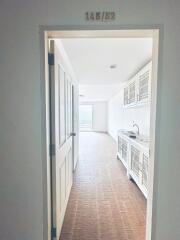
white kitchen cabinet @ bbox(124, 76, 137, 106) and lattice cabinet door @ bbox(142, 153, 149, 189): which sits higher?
white kitchen cabinet @ bbox(124, 76, 137, 106)

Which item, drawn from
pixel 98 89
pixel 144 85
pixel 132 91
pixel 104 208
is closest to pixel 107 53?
pixel 144 85

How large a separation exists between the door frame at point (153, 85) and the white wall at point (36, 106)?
2 centimetres

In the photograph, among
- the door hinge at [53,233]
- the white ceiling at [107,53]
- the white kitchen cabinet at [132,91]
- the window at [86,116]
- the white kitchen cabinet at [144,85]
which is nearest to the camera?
the door hinge at [53,233]

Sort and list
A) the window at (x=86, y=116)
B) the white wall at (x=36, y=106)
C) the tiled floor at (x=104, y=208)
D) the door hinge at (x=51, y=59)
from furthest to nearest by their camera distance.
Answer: the window at (x=86, y=116)
the tiled floor at (x=104, y=208)
the door hinge at (x=51, y=59)
the white wall at (x=36, y=106)

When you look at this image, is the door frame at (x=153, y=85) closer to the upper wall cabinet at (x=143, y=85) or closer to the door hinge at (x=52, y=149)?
the door hinge at (x=52, y=149)

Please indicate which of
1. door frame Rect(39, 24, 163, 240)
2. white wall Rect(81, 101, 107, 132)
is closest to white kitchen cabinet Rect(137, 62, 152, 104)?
door frame Rect(39, 24, 163, 240)

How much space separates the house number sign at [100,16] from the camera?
4.77ft

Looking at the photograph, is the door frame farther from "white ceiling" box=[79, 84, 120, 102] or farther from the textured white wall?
the textured white wall

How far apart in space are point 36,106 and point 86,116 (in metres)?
11.6

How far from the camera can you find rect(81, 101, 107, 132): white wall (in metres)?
12.9

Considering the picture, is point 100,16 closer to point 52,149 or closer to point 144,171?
point 52,149

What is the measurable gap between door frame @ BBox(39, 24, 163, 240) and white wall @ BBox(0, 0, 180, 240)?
0.02m

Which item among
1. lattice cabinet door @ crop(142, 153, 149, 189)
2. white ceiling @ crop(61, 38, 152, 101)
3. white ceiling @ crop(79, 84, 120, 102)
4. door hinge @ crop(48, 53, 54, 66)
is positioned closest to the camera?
door hinge @ crop(48, 53, 54, 66)

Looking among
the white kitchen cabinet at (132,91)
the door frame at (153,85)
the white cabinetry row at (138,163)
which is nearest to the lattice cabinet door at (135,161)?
the white cabinetry row at (138,163)
